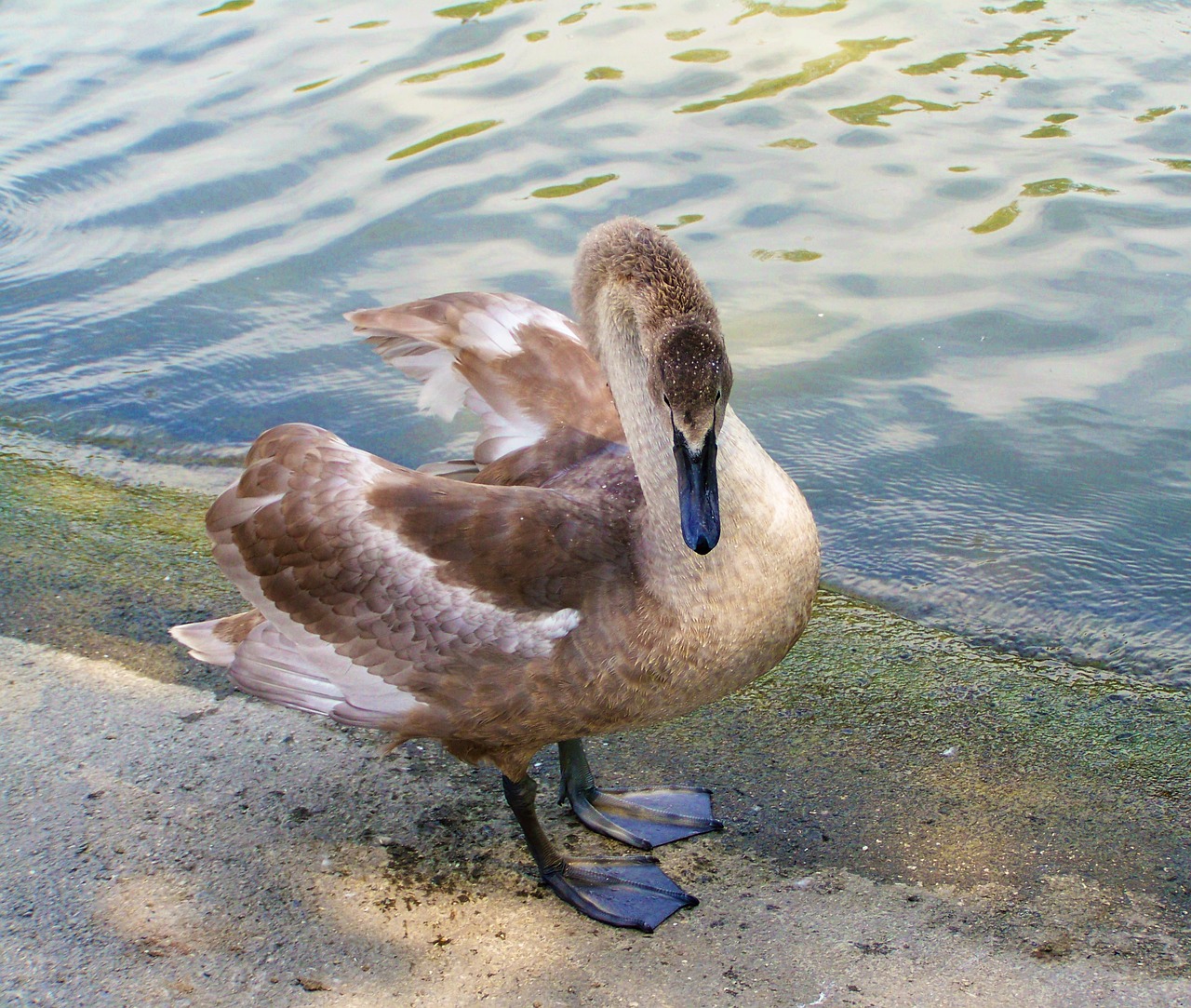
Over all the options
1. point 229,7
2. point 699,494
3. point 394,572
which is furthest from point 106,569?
point 229,7

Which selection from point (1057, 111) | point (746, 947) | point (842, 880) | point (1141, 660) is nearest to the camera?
point (746, 947)

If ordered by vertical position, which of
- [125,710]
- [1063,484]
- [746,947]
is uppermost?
[125,710]

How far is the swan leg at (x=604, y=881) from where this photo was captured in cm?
327

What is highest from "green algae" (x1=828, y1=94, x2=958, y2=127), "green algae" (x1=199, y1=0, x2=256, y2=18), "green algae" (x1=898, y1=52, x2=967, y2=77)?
"green algae" (x1=199, y1=0, x2=256, y2=18)

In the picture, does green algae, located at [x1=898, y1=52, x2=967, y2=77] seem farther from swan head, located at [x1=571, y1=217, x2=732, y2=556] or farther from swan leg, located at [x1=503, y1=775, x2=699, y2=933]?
swan leg, located at [x1=503, y1=775, x2=699, y2=933]

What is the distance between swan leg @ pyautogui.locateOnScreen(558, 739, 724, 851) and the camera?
11.8 feet

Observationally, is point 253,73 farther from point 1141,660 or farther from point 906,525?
point 1141,660

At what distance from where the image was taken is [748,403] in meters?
6.25

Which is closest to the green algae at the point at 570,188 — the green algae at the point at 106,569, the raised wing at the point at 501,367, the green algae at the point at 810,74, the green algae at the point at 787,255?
the green algae at the point at 810,74

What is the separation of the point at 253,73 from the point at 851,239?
5.34m

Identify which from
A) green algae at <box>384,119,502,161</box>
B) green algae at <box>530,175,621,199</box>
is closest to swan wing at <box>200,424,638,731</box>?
green algae at <box>530,175,621,199</box>

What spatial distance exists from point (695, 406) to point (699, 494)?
8.6 inches

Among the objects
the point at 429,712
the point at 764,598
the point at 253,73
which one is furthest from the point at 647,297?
the point at 253,73

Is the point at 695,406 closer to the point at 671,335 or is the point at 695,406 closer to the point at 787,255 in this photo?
the point at 671,335
